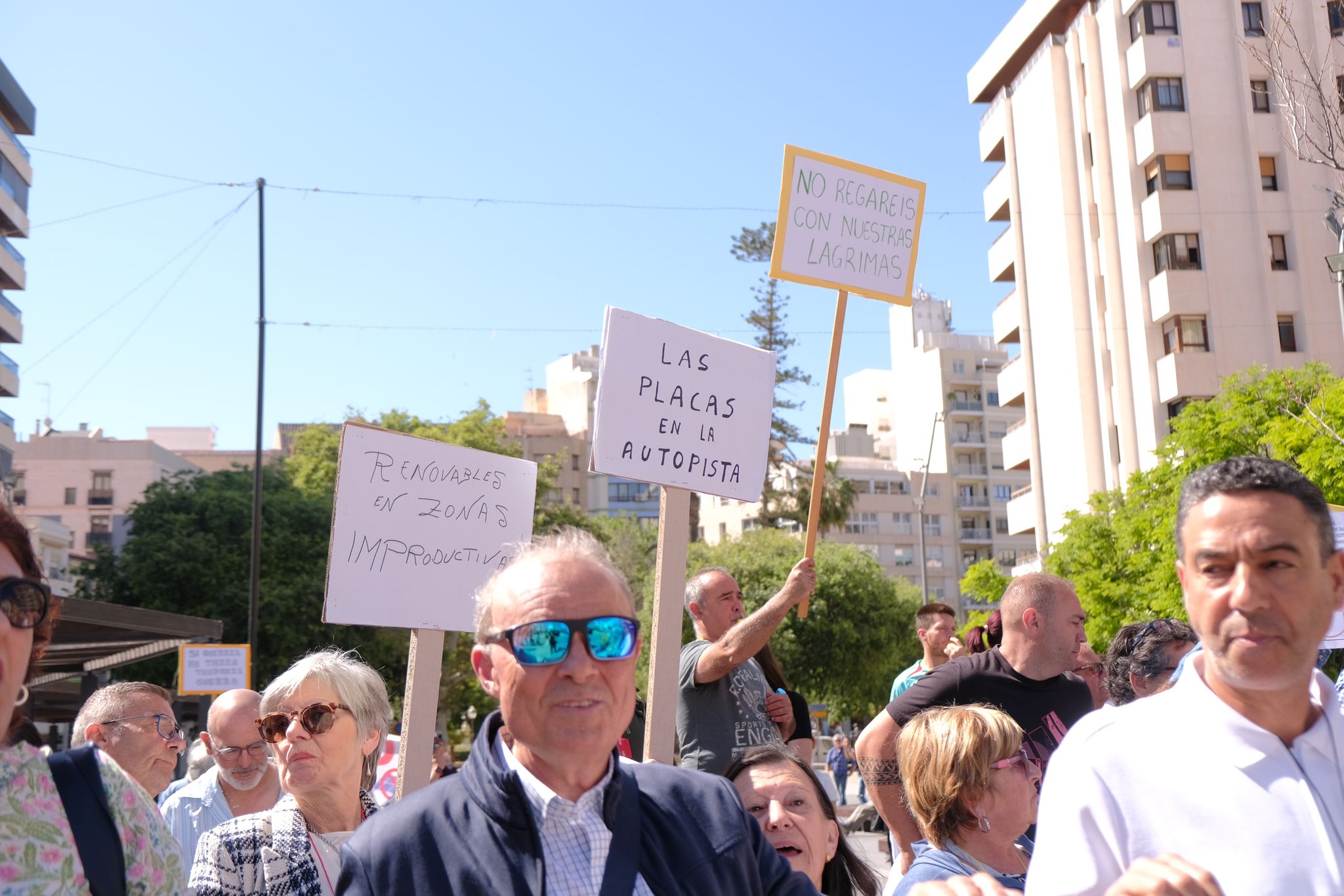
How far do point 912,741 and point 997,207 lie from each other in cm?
4458

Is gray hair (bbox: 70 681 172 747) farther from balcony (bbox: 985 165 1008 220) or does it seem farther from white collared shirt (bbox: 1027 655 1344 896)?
balcony (bbox: 985 165 1008 220)

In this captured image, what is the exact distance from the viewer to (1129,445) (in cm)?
3928

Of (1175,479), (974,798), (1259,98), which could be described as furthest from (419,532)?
(1259,98)

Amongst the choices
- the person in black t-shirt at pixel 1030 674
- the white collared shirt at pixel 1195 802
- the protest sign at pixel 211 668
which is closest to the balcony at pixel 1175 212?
the protest sign at pixel 211 668

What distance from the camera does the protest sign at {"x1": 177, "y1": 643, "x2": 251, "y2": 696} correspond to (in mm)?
17188

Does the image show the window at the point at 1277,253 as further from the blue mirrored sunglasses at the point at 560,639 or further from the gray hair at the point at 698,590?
the blue mirrored sunglasses at the point at 560,639

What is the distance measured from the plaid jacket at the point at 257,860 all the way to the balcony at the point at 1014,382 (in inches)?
1708

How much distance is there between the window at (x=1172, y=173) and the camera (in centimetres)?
3888

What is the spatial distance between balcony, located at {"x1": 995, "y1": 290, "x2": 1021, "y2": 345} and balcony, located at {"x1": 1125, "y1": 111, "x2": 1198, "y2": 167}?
7.77m

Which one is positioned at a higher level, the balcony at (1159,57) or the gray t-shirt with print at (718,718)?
the balcony at (1159,57)

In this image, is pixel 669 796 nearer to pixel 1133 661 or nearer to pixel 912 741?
pixel 912 741

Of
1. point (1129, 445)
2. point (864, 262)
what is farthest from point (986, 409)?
point (864, 262)

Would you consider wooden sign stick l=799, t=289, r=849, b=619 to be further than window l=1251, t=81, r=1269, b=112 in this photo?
No

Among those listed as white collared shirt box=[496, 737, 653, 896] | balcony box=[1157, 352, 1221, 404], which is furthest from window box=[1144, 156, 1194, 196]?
white collared shirt box=[496, 737, 653, 896]
